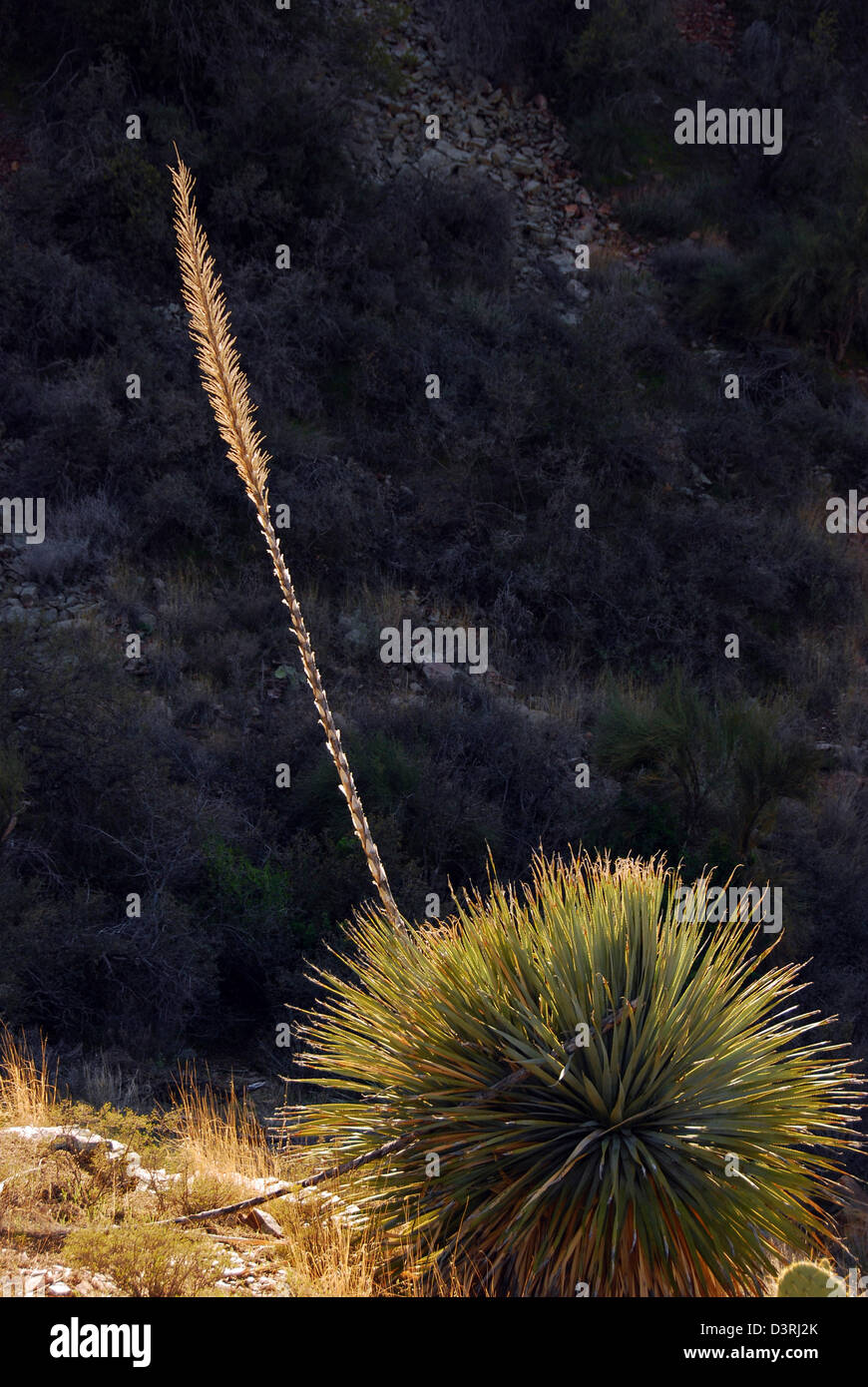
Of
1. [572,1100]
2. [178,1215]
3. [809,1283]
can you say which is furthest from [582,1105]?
[178,1215]

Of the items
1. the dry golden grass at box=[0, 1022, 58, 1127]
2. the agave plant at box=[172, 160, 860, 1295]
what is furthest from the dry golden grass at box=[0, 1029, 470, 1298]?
the agave plant at box=[172, 160, 860, 1295]

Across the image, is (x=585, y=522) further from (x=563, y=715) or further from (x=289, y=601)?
(x=289, y=601)

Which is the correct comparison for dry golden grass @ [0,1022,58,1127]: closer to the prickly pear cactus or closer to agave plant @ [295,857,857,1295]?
agave plant @ [295,857,857,1295]

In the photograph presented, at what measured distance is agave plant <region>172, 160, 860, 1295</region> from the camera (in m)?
2.84

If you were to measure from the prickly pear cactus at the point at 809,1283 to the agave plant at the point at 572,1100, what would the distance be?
0.32 metres

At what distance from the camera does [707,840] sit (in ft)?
28.1

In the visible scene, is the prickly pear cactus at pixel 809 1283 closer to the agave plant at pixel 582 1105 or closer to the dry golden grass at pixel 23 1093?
the agave plant at pixel 582 1105

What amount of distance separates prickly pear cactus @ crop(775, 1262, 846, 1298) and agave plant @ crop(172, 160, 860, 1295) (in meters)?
0.32

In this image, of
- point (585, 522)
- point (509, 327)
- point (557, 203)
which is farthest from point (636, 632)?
point (557, 203)

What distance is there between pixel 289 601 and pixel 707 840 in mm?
6685

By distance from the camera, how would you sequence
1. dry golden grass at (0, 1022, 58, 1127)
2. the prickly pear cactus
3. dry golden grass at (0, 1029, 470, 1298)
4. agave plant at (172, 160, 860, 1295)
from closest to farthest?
the prickly pear cactus, agave plant at (172, 160, 860, 1295), dry golden grass at (0, 1029, 470, 1298), dry golden grass at (0, 1022, 58, 1127)

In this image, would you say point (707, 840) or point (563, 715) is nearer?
point (707, 840)

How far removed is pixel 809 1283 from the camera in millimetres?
2488

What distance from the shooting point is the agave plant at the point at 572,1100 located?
284 cm
